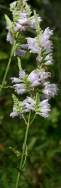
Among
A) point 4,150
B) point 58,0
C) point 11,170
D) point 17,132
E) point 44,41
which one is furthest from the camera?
point 58,0

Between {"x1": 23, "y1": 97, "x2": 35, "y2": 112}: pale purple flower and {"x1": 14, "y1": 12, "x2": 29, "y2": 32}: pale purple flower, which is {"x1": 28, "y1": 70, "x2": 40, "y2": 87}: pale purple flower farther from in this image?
{"x1": 14, "y1": 12, "x2": 29, "y2": 32}: pale purple flower

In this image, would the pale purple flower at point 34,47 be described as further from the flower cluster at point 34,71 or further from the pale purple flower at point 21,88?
the pale purple flower at point 21,88

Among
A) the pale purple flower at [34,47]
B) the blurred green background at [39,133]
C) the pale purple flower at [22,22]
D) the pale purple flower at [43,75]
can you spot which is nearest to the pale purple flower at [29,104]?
the pale purple flower at [43,75]

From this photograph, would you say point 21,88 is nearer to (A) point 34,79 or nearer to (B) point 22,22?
(A) point 34,79

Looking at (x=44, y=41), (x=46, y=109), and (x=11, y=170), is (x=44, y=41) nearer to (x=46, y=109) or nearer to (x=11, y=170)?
(x=46, y=109)

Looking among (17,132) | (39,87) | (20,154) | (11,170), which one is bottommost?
(20,154)

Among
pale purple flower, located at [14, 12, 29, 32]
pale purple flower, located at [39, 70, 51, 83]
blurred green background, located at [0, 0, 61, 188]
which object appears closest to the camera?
pale purple flower, located at [39, 70, 51, 83]

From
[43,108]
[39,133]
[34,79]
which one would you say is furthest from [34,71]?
[39,133]

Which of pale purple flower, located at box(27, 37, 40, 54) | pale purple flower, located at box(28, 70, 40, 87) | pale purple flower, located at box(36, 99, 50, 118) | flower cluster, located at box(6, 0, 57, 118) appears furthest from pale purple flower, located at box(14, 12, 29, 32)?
pale purple flower, located at box(36, 99, 50, 118)

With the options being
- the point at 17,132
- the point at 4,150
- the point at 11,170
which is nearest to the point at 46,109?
the point at 11,170
